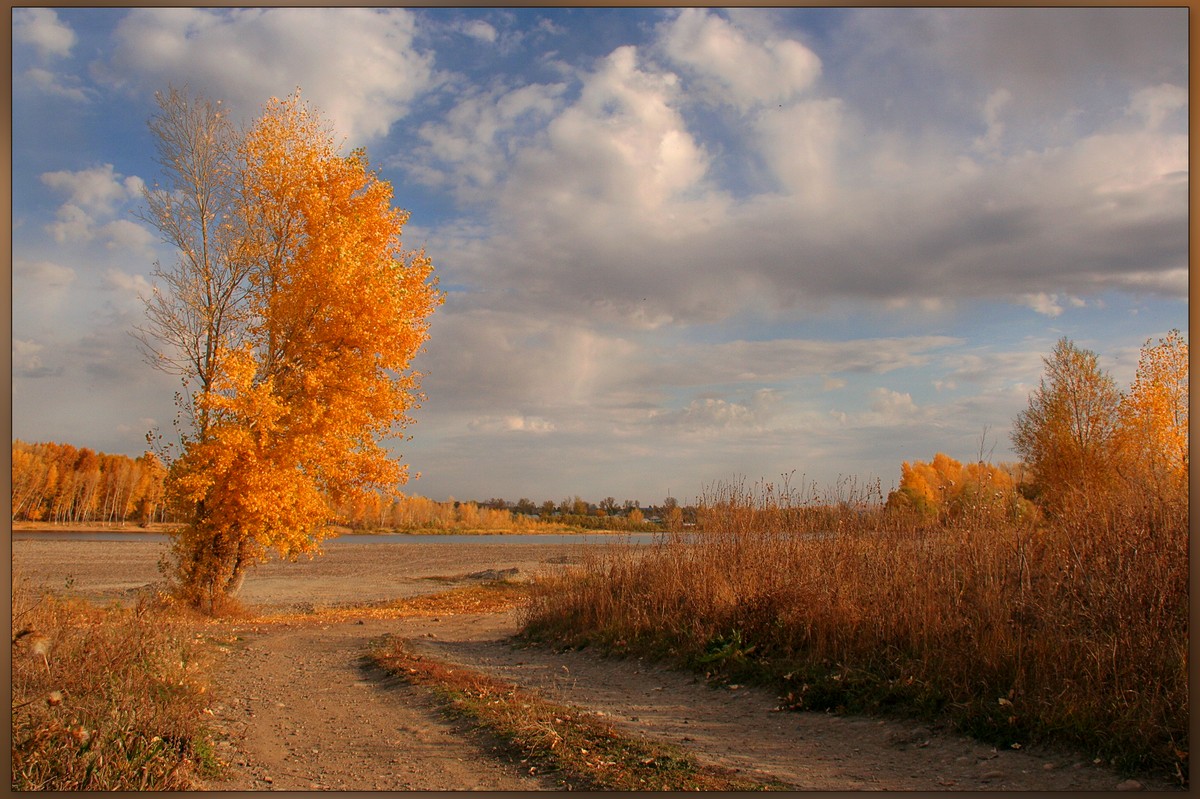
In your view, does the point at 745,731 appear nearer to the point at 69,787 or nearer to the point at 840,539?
the point at 840,539

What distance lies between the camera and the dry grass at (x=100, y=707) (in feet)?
16.4

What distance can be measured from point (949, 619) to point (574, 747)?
3.90m

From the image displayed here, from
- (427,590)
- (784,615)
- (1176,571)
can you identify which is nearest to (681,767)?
(784,615)

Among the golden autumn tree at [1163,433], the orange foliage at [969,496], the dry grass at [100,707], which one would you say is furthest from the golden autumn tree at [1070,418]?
the dry grass at [100,707]

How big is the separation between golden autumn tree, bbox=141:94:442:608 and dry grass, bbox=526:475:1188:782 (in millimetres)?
8021

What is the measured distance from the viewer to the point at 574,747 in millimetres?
5867

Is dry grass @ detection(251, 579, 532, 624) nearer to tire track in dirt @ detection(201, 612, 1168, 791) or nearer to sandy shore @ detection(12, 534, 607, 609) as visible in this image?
sandy shore @ detection(12, 534, 607, 609)

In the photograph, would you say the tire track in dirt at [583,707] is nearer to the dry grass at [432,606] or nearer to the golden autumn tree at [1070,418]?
the dry grass at [432,606]

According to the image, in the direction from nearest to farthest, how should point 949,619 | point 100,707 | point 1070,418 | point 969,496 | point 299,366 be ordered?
point 100,707 < point 949,619 < point 969,496 < point 299,366 < point 1070,418

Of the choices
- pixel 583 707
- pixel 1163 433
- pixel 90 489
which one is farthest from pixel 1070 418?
pixel 90 489

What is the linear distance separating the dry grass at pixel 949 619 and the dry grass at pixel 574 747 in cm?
215

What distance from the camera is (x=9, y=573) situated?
14.9 feet

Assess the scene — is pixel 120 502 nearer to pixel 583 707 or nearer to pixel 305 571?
pixel 305 571

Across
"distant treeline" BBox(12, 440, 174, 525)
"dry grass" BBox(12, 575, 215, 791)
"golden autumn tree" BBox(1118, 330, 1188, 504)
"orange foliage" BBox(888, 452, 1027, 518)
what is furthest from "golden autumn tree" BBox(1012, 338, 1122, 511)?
"distant treeline" BBox(12, 440, 174, 525)
